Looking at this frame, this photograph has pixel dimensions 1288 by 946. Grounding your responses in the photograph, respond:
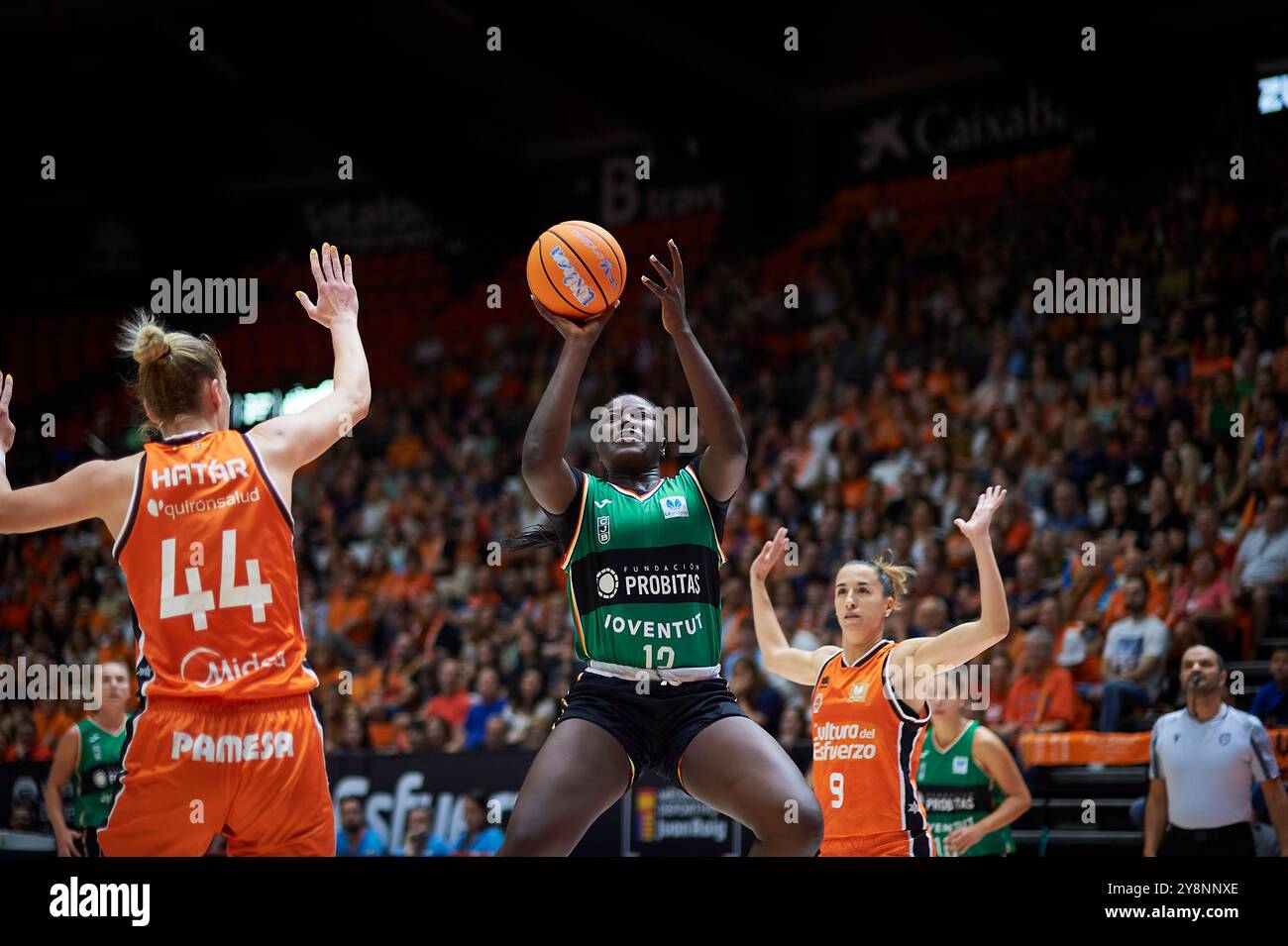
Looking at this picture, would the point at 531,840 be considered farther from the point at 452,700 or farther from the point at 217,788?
the point at 452,700

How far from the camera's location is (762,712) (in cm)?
1040

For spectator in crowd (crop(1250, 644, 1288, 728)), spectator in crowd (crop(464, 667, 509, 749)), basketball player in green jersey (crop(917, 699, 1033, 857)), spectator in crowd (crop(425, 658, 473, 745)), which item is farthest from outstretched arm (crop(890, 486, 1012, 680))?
spectator in crowd (crop(425, 658, 473, 745))

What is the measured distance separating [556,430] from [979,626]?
196cm

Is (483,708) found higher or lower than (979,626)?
lower

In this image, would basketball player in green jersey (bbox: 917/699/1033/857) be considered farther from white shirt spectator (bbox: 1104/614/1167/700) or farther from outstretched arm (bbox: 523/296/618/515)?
outstretched arm (bbox: 523/296/618/515)

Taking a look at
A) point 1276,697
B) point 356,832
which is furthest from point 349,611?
point 1276,697

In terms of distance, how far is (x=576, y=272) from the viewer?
5.55m

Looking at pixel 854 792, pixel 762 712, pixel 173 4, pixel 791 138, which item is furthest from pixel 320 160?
pixel 854 792

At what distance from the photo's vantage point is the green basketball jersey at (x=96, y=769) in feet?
28.0

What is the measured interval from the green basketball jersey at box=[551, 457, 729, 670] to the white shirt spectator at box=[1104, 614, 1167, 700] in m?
5.12

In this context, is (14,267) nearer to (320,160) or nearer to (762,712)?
(320,160)

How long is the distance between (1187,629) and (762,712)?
9.60 ft

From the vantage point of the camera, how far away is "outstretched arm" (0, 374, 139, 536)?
411 cm
